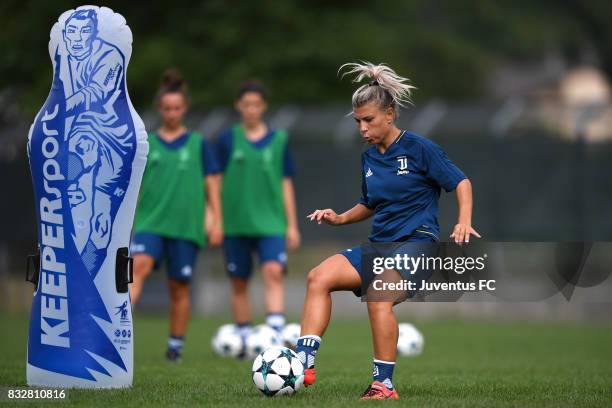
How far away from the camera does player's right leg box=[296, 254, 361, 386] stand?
6.84 metres

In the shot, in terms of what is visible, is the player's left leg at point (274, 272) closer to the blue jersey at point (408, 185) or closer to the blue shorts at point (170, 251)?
the blue shorts at point (170, 251)

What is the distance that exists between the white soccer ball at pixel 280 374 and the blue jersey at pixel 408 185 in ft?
2.93

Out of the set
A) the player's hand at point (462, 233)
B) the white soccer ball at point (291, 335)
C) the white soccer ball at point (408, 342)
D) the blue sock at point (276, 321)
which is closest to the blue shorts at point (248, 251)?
the blue sock at point (276, 321)

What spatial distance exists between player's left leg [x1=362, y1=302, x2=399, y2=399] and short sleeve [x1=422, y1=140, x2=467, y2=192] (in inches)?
31.5

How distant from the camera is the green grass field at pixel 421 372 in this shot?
6720mm

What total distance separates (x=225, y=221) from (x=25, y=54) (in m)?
13.6

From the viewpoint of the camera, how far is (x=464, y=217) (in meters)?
6.66

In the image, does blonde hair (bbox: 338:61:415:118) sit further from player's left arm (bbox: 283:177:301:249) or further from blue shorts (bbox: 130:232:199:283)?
player's left arm (bbox: 283:177:301:249)

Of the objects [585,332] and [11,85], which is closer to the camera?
[585,332]

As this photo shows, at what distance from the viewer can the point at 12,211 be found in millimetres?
18656

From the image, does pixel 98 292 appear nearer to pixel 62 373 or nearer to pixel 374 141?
pixel 62 373

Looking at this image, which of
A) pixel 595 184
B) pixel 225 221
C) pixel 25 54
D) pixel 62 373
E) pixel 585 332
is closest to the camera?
pixel 62 373

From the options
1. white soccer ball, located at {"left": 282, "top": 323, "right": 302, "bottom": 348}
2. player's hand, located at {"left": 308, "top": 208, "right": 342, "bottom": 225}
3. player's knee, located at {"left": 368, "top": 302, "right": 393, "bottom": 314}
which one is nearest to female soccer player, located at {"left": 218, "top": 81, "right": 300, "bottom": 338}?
white soccer ball, located at {"left": 282, "top": 323, "right": 302, "bottom": 348}

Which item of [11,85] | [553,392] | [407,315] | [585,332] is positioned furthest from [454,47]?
[553,392]
